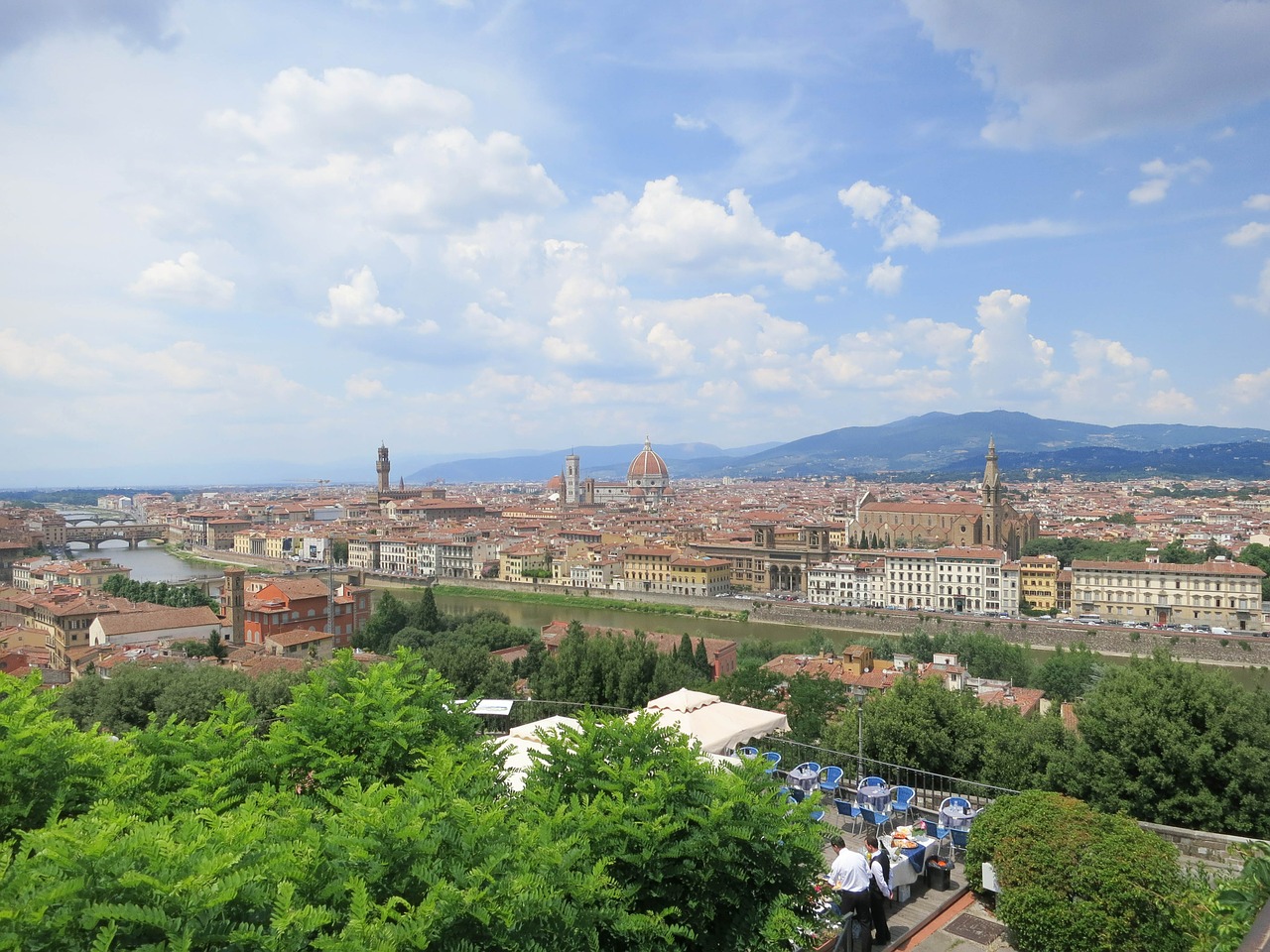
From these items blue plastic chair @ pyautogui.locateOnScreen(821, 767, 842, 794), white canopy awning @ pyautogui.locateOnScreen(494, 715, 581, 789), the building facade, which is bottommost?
the building facade

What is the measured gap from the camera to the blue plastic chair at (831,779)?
18.7 ft

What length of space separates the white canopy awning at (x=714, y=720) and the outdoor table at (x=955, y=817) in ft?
4.95

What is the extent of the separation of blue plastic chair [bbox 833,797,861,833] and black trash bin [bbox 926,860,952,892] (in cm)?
69

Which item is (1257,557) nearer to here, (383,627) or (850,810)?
(383,627)

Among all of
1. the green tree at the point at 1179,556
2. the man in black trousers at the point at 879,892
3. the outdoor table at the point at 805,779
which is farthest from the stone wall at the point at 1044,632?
the man in black trousers at the point at 879,892

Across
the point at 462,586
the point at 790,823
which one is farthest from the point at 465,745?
the point at 462,586

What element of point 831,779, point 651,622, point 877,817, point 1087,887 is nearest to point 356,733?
point 877,817

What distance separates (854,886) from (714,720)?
8.67ft

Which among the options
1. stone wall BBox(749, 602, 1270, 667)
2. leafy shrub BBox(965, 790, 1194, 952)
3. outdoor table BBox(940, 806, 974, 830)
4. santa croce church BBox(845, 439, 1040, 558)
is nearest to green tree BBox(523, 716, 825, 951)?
leafy shrub BBox(965, 790, 1194, 952)

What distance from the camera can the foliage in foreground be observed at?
2100 millimetres

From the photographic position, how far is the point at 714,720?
6219mm

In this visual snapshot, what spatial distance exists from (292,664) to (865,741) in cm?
993

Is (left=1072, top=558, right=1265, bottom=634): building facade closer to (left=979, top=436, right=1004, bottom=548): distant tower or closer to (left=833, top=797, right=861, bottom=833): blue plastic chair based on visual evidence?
(left=979, top=436, right=1004, bottom=548): distant tower

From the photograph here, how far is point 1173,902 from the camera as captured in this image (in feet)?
11.9
